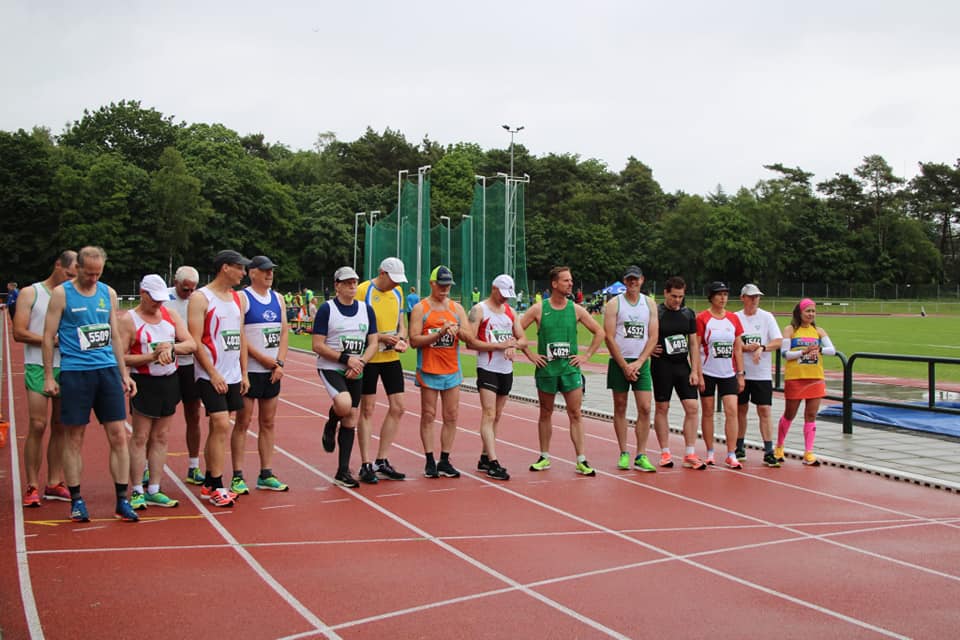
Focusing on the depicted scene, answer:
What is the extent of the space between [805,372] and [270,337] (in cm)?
573

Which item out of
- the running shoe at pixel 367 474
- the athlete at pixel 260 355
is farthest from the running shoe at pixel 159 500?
the running shoe at pixel 367 474

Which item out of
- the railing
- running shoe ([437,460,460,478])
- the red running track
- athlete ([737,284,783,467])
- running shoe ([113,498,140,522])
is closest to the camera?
the red running track

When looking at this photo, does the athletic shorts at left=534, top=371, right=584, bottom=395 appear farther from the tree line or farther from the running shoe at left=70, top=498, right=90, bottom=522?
the tree line

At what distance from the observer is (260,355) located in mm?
8094

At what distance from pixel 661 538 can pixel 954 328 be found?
150ft

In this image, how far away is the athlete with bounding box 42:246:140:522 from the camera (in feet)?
22.6

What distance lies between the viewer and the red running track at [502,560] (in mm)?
4992

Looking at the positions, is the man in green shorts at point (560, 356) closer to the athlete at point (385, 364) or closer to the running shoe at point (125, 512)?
the athlete at point (385, 364)

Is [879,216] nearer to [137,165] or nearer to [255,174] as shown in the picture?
[255,174]

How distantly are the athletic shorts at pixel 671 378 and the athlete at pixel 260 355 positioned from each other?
383 cm

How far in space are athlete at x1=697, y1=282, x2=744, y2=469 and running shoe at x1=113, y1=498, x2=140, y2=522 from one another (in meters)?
5.60

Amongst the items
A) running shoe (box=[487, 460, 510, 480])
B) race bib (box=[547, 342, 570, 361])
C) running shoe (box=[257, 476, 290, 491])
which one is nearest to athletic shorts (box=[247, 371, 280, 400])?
running shoe (box=[257, 476, 290, 491])

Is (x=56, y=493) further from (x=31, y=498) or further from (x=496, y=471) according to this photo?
(x=496, y=471)

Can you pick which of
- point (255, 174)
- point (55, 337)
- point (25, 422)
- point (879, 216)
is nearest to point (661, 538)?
point (55, 337)
